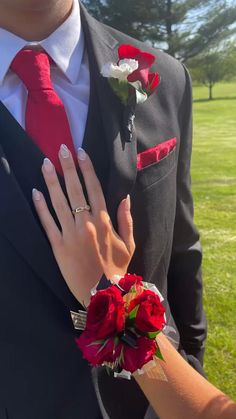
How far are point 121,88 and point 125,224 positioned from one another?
40 centimetres

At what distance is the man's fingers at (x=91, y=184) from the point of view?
1.47 m

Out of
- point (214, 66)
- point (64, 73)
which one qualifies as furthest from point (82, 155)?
point (214, 66)

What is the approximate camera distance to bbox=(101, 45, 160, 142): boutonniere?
1.61 meters

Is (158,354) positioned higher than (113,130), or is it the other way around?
(113,130)

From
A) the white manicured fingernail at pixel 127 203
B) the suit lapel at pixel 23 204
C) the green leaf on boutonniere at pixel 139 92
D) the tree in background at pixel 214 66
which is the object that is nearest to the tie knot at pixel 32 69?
the suit lapel at pixel 23 204

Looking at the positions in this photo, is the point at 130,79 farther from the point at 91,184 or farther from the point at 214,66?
the point at 214,66

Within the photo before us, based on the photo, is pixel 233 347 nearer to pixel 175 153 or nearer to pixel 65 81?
pixel 175 153

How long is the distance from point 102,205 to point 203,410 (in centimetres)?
59

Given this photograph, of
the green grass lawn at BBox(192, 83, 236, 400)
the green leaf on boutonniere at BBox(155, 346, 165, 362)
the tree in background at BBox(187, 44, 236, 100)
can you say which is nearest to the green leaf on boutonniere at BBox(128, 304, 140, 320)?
the green leaf on boutonniere at BBox(155, 346, 165, 362)

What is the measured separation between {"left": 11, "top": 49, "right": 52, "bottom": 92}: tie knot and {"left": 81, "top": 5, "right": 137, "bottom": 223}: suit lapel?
168 millimetres

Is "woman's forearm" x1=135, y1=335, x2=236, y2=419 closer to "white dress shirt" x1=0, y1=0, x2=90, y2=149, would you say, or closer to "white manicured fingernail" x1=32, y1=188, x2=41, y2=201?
"white manicured fingernail" x1=32, y1=188, x2=41, y2=201

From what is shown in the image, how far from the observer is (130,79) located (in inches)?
64.7

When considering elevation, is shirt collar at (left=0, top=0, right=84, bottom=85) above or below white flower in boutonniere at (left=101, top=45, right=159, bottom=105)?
above

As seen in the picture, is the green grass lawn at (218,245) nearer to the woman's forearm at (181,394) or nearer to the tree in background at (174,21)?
the woman's forearm at (181,394)
